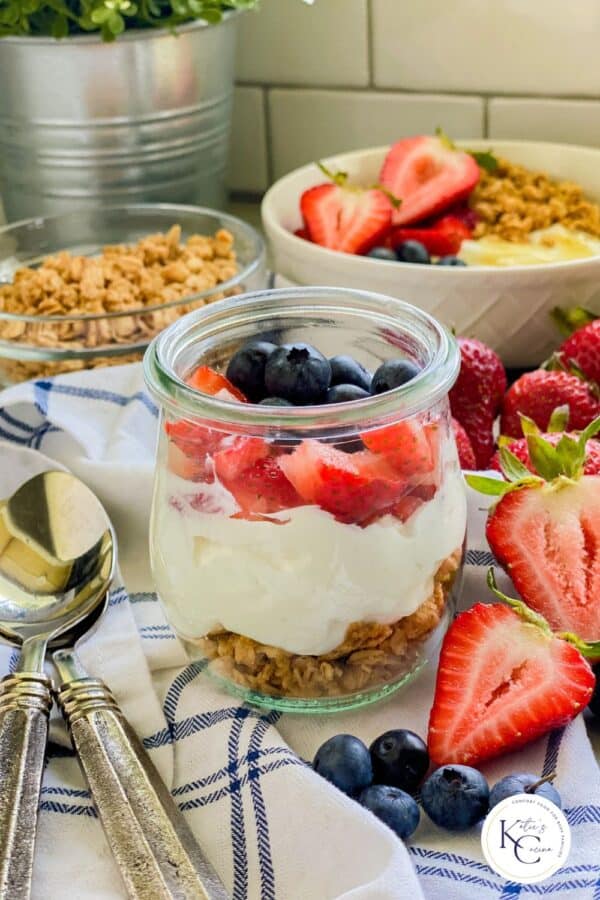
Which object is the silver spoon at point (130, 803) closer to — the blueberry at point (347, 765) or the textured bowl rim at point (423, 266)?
the blueberry at point (347, 765)

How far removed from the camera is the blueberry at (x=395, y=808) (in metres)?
0.54

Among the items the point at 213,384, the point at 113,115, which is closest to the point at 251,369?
the point at 213,384

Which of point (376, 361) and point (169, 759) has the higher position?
point (376, 361)

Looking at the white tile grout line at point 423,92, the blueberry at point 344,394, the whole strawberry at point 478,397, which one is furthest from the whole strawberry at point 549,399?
the white tile grout line at point 423,92

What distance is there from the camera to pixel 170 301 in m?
0.98

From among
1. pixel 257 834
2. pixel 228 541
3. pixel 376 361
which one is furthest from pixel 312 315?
pixel 257 834

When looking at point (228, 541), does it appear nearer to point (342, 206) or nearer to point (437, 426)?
point (437, 426)

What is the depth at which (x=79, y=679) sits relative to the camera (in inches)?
24.8

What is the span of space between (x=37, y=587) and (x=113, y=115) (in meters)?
0.57

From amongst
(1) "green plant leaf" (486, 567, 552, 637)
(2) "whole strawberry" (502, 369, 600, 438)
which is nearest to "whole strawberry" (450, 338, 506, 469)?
(2) "whole strawberry" (502, 369, 600, 438)

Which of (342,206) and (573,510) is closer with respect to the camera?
(573,510)

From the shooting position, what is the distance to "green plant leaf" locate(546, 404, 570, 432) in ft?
2.45

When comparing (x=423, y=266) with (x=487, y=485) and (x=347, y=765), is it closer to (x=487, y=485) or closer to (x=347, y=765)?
(x=487, y=485)

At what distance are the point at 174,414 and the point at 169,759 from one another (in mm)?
182
